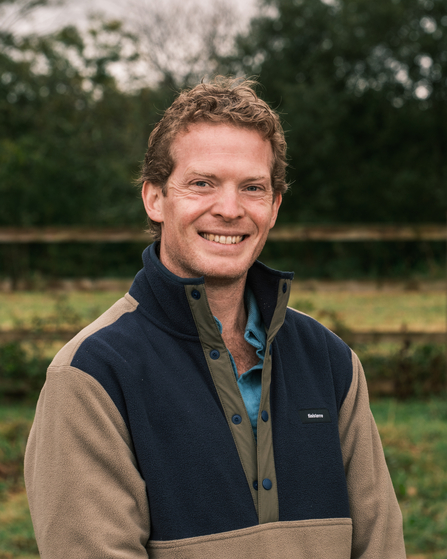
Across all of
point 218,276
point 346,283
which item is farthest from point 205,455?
point 346,283

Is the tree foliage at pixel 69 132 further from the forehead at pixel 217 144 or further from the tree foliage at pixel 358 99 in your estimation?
→ the forehead at pixel 217 144

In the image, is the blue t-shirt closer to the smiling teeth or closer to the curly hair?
the smiling teeth

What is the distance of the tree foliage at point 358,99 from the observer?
14.2 metres

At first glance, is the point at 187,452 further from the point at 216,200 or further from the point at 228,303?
the point at 216,200

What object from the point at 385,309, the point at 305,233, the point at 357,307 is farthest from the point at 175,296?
the point at 357,307

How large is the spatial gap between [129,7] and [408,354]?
42.4 ft

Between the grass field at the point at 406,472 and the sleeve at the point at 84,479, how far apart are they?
1.88m

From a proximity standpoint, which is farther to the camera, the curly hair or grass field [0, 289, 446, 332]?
grass field [0, 289, 446, 332]

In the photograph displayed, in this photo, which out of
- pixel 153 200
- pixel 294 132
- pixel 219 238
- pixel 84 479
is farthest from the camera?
pixel 294 132

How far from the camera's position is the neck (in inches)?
69.0

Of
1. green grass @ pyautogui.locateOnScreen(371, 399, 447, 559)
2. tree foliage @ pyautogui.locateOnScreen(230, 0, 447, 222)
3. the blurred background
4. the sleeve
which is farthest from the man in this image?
tree foliage @ pyautogui.locateOnScreen(230, 0, 447, 222)

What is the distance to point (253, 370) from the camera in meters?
1.66

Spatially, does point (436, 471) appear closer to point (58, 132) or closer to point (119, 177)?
point (119, 177)

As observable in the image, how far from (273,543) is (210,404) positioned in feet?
1.19
